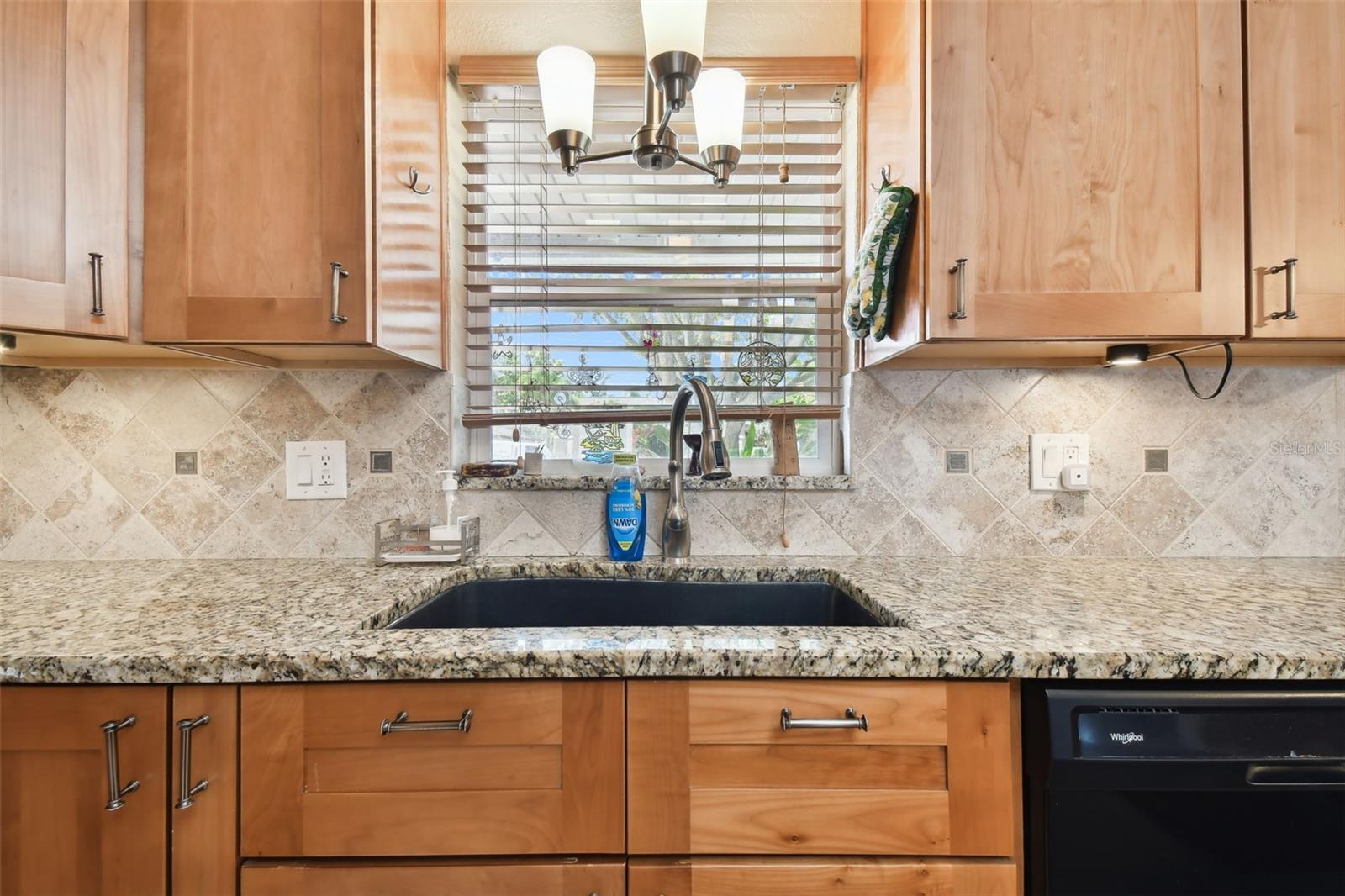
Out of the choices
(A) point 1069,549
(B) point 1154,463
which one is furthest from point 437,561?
(B) point 1154,463

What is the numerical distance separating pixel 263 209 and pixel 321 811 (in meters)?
1.00

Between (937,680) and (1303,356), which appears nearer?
(937,680)

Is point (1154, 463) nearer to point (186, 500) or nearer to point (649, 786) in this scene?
point (649, 786)

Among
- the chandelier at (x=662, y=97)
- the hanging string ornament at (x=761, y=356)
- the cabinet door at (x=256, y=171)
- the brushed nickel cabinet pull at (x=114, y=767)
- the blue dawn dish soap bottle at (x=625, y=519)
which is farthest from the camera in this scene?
the hanging string ornament at (x=761, y=356)

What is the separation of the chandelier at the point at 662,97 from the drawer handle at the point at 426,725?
3.15 ft

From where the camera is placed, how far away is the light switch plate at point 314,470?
4.65 ft

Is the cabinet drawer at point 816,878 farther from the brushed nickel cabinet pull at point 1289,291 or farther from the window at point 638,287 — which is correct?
the brushed nickel cabinet pull at point 1289,291

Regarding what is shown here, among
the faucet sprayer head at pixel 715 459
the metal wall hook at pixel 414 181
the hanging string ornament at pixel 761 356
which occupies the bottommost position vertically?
the faucet sprayer head at pixel 715 459

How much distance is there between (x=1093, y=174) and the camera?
3.55ft

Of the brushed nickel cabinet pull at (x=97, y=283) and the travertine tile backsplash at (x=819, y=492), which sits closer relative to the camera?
the brushed nickel cabinet pull at (x=97, y=283)

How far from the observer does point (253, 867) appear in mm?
791

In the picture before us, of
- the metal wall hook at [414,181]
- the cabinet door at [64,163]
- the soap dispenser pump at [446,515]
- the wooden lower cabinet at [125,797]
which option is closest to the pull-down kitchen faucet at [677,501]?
the soap dispenser pump at [446,515]

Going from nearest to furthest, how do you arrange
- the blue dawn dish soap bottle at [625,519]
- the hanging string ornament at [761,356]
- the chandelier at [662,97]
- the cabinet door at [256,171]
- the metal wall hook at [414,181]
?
the chandelier at [662,97], the cabinet door at [256,171], the metal wall hook at [414,181], the blue dawn dish soap bottle at [625,519], the hanging string ornament at [761,356]

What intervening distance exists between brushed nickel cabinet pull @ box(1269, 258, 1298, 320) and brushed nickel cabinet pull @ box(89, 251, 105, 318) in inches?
81.9
